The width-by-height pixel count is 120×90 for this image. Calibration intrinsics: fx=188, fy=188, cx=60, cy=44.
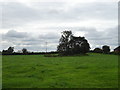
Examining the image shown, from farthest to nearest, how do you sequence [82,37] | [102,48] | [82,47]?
1. [102,48]
2. [82,37]
3. [82,47]

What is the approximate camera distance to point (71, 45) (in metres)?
82.6

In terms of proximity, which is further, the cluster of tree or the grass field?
the cluster of tree

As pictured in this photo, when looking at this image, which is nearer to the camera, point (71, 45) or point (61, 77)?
point (61, 77)

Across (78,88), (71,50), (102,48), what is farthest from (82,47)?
(78,88)

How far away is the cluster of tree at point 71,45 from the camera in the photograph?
80.0 m

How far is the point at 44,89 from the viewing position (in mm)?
11070

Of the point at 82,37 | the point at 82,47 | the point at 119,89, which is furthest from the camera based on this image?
the point at 82,37

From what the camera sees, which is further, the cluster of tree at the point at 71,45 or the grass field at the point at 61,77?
the cluster of tree at the point at 71,45

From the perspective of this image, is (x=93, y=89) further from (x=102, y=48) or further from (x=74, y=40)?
(x=102, y=48)

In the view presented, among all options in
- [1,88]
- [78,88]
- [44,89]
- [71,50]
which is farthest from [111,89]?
[71,50]

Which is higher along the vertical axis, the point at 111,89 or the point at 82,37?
the point at 82,37

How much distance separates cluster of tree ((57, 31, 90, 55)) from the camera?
80.0 metres

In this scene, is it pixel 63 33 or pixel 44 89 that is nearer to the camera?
pixel 44 89

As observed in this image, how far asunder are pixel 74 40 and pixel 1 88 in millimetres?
72613
